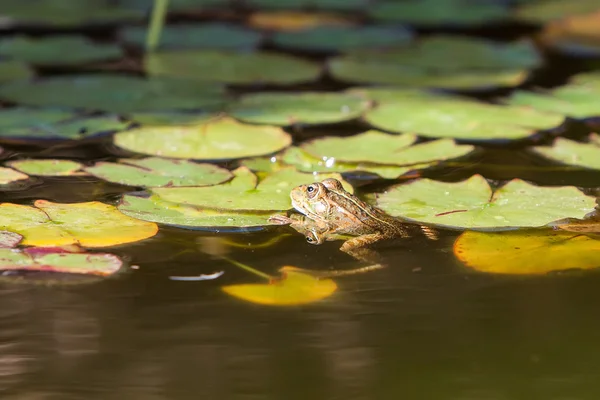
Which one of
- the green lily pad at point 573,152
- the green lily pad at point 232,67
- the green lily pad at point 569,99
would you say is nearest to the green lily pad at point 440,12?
the green lily pad at point 232,67

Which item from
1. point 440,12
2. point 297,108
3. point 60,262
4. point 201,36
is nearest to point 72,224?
point 60,262

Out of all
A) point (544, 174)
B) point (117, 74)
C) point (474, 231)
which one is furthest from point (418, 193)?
point (117, 74)

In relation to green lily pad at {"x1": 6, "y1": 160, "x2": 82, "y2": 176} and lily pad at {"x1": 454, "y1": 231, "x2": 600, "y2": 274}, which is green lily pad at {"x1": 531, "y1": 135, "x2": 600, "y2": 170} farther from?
green lily pad at {"x1": 6, "y1": 160, "x2": 82, "y2": 176}

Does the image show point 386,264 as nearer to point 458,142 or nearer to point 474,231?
point 474,231

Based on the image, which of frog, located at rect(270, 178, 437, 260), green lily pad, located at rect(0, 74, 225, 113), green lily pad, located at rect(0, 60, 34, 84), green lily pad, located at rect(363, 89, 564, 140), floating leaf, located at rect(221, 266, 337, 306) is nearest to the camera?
floating leaf, located at rect(221, 266, 337, 306)

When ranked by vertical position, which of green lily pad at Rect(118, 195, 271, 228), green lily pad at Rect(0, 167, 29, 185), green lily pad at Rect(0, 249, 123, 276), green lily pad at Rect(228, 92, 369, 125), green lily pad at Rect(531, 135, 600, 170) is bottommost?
green lily pad at Rect(0, 249, 123, 276)

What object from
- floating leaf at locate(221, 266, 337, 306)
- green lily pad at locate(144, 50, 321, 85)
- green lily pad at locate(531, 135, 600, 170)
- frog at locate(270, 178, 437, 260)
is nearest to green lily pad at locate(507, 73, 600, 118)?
green lily pad at locate(531, 135, 600, 170)
